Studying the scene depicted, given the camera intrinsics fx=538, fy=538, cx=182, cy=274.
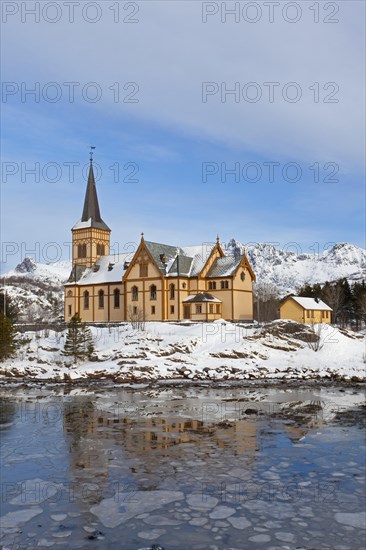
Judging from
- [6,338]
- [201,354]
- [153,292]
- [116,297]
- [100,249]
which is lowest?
[201,354]

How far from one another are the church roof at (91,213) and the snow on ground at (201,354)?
24971mm

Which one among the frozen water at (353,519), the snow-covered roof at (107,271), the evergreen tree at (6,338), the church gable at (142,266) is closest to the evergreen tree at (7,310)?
the evergreen tree at (6,338)

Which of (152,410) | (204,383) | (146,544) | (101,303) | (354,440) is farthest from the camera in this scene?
(101,303)

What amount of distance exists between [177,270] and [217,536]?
52.7 meters

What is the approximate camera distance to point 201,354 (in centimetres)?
4953

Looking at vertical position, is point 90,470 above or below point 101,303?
below

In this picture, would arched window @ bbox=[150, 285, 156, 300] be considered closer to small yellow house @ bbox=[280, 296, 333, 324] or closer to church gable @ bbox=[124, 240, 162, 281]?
church gable @ bbox=[124, 240, 162, 281]

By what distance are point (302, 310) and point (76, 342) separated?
99.4 ft

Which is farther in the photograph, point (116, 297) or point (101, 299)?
point (101, 299)

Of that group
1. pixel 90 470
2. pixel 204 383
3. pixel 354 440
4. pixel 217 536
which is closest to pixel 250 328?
pixel 204 383

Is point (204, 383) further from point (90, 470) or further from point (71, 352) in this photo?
point (90, 470)

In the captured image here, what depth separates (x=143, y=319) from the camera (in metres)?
63.9

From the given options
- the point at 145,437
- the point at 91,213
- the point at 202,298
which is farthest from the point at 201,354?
the point at 91,213

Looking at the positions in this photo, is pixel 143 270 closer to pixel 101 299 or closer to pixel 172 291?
pixel 172 291
